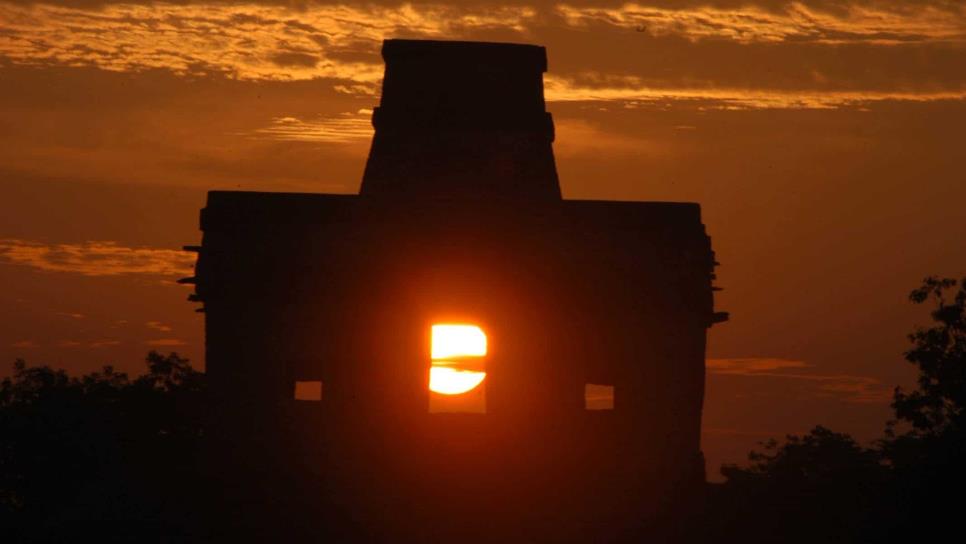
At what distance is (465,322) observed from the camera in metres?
24.8

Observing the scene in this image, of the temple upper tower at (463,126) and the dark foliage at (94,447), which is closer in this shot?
the dark foliage at (94,447)

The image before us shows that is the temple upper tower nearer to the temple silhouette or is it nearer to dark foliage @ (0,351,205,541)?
the temple silhouette

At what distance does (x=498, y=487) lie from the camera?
24141 millimetres

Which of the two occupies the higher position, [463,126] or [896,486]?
[463,126]

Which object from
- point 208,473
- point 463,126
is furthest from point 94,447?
point 463,126

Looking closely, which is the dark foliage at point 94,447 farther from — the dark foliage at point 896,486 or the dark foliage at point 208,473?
the dark foliage at point 896,486

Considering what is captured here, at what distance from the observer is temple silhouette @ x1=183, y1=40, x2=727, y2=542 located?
24.2m

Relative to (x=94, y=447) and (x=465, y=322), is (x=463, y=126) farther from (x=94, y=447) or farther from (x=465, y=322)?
(x=94, y=447)

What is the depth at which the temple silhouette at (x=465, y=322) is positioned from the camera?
24156 mm

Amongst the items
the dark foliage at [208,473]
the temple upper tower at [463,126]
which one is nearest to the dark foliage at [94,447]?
the dark foliage at [208,473]

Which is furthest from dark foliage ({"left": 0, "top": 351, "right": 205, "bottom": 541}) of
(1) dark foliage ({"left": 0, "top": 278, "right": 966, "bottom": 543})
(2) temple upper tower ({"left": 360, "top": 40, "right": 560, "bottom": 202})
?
(2) temple upper tower ({"left": 360, "top": 40, "right": 560, "bottom": 202})

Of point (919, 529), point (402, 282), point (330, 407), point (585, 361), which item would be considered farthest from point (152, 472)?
point (919, 529)

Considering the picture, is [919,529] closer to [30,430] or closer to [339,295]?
[339,295]

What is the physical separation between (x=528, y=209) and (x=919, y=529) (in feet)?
25.8
